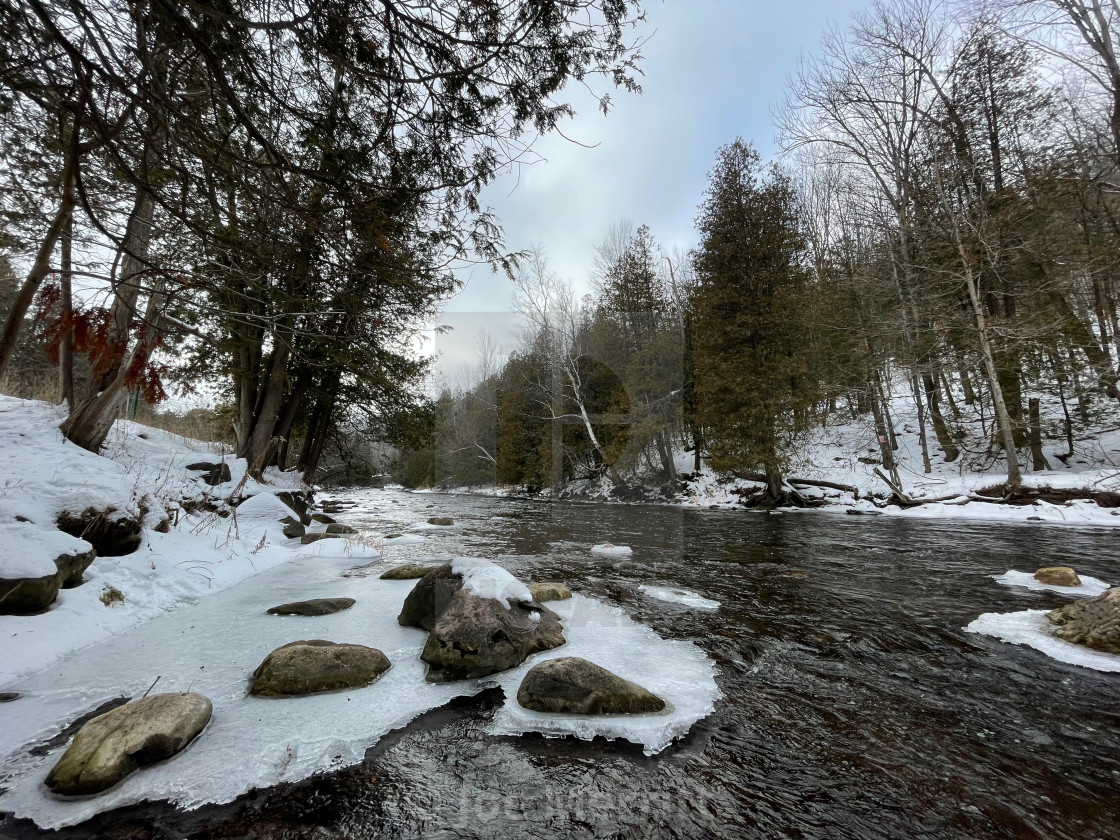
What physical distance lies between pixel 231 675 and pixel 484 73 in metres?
4.23

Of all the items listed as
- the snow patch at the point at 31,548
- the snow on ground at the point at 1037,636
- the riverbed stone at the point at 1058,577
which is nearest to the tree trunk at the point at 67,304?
the snow patch at the point at 31,548

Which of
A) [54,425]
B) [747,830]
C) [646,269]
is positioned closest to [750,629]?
[747,830]

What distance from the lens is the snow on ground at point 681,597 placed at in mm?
4840

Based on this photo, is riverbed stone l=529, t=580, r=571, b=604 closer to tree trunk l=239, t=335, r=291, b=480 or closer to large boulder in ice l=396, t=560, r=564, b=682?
large boulder in ice l=396, t=560, r=564, b=682

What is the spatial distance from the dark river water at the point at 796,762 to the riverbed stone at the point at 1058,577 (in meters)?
0.67

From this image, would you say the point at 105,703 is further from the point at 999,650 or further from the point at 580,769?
the point at 999,650

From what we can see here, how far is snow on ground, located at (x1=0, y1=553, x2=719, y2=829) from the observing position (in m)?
2.05

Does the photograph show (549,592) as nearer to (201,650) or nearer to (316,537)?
(201,650)

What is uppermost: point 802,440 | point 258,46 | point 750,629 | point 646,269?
point 646,269

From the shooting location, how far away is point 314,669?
297 centimetres

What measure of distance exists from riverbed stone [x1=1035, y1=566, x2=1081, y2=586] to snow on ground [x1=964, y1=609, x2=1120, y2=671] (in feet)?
3.87

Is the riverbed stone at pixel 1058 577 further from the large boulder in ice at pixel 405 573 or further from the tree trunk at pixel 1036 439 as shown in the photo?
the tree trunk at pixel 1036 439

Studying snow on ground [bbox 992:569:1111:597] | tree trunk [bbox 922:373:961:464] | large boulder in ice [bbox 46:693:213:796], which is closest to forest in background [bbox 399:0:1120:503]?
tree trunk [bbox 922:373:961:464]

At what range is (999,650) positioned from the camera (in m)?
3.47
